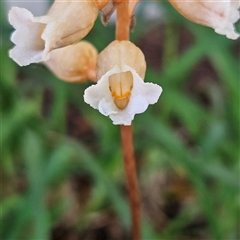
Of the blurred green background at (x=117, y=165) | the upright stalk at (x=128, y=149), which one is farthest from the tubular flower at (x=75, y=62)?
the blurred green background at (x=117, y=165)

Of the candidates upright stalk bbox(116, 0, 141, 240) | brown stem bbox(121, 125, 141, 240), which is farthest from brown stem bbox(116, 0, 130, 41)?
brown stem bbox(121, 125, 141, 240)

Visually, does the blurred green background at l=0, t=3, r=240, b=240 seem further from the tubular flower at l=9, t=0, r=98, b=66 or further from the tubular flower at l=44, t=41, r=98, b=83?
the tubular flower at l=9, t=0, r=98, b=66

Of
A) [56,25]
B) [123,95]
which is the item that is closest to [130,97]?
Answer: [123,95]

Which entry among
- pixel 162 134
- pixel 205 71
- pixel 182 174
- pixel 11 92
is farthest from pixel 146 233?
pixel 205 71

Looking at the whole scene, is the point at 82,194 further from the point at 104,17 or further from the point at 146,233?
the point at 104,17

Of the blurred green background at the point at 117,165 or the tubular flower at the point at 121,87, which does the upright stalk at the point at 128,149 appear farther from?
the blurred green background at the point at 117,165

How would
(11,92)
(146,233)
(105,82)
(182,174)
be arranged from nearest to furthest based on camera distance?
(105,82) → (146,233) → (11,92) → (182,174)

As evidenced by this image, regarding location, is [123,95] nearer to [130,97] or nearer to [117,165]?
[130,97]
